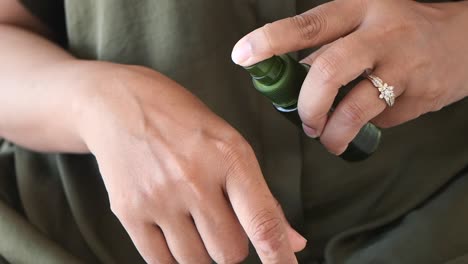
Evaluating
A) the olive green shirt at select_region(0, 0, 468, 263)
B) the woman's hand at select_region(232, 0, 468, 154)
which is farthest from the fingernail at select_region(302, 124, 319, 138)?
the olive green shirt at select_region(0, 0, 468, 263)

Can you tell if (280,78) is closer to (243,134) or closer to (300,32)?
(300,32)

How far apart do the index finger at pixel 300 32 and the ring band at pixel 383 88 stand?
0.19 feet

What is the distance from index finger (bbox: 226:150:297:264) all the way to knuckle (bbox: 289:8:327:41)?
0.48 feet

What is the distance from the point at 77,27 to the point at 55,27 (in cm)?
9

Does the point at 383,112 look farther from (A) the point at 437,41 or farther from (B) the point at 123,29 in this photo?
(B) the point at 123,29

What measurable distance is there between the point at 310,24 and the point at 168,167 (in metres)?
0.21

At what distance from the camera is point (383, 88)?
63cm

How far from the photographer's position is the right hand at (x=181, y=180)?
594mm

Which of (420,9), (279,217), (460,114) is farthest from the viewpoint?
(460,114)

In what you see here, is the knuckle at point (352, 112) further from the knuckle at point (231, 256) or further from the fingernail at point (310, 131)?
the knuckle at point (231, 256)

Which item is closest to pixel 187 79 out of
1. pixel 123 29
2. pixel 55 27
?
pixel 123 29

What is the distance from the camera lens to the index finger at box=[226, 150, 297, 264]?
1.91ft

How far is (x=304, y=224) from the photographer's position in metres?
0.82

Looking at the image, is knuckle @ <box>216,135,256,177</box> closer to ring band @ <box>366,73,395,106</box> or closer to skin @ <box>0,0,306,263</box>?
skin @ <box>0,0,306,263</box>
